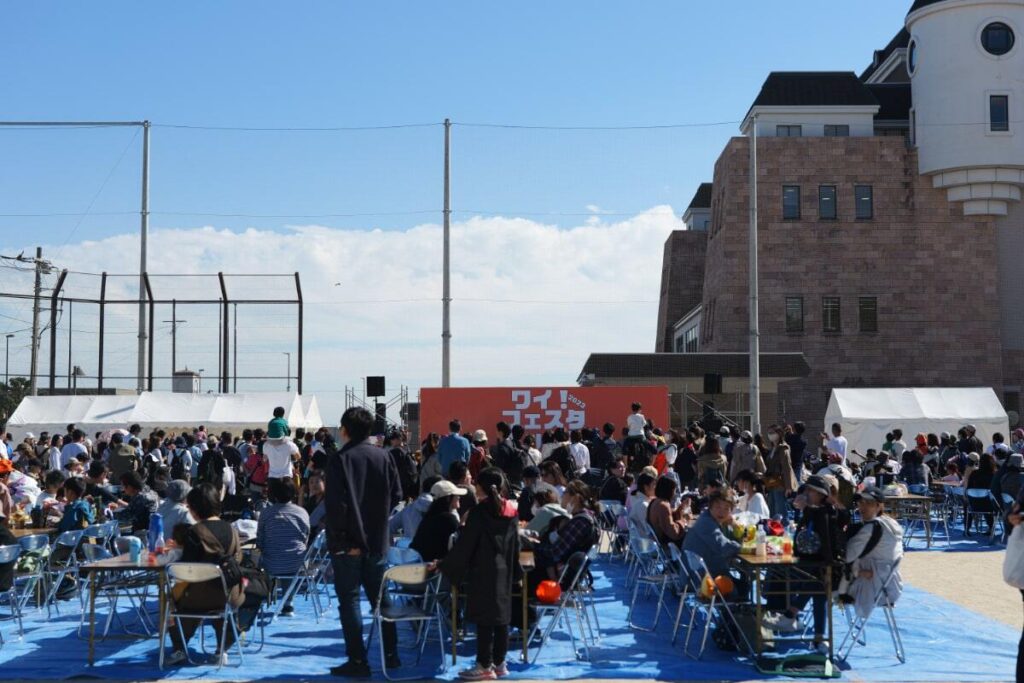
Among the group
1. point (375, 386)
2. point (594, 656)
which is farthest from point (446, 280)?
point (594, 656)

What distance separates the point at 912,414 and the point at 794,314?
52.0ft

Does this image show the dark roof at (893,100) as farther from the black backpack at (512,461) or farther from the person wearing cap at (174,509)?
the person wearing cap at (174,509)

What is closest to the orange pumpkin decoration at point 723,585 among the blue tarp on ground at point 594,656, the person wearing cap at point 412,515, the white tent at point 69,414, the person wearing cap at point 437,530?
the blue tarp on ground at point 594,656

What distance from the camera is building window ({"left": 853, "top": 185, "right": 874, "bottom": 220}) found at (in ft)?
152

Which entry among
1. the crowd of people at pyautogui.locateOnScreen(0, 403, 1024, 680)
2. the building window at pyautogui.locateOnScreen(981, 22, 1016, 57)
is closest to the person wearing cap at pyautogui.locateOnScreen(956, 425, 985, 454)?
the crowd of people at pyautogui.locateOnScreen(0, 403, 1024, 680)

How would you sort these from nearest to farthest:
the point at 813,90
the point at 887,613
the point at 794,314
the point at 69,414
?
the point at 887,613
the point at 69,414
the point at 794,314
the point at 813,90

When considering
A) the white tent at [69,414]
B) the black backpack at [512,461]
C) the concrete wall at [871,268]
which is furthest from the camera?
the concrete wall at [871,268]

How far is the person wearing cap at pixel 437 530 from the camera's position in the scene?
10.0 meters

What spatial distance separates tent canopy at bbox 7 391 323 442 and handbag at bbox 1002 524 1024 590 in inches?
862

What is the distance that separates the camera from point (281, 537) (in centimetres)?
1076

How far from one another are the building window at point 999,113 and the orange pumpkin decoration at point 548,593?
41.6 metres

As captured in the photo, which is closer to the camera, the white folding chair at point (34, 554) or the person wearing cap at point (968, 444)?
the white folding chair at point (34, 554)

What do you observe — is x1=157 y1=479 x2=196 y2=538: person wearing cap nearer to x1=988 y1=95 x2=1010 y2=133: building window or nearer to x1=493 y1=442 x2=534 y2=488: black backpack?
x1=493 y1=442 x2=534 y2=488: black backpack

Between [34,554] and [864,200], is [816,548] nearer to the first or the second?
[34,554]
